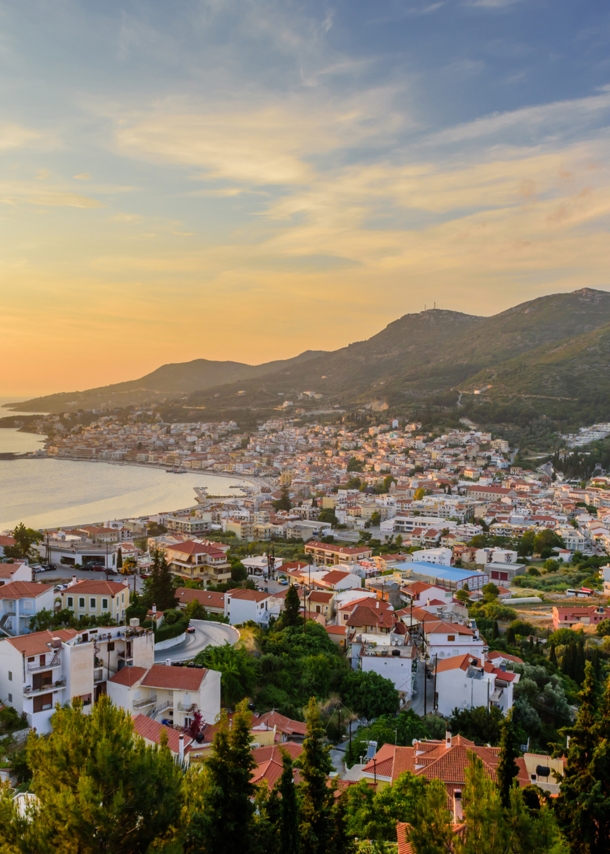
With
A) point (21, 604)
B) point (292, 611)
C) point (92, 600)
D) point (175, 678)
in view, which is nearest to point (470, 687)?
point (292, 611)

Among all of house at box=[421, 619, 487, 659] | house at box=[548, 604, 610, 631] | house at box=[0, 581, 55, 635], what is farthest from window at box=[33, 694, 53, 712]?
house at box=[548, 604, 610, 631]

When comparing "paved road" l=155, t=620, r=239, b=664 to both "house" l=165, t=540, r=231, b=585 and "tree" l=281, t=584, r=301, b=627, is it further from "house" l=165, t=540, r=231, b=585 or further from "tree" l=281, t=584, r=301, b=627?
"house" l=165, t=540, r=231, b=585

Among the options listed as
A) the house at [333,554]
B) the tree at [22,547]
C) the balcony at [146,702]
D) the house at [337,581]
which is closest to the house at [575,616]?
the house at [337,581]

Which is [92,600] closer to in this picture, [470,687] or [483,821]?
[470,687]

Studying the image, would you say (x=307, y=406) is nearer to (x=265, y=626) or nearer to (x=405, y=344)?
(x=405, y=344)

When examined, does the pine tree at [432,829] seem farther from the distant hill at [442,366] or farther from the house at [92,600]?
the distant hill at [442,366]

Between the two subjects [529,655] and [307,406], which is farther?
[307,406]

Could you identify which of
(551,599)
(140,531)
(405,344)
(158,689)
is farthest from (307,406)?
(158,689)

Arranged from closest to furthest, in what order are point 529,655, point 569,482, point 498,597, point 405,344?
point 529,655
point 498,597
point 569,482
point 405,344
